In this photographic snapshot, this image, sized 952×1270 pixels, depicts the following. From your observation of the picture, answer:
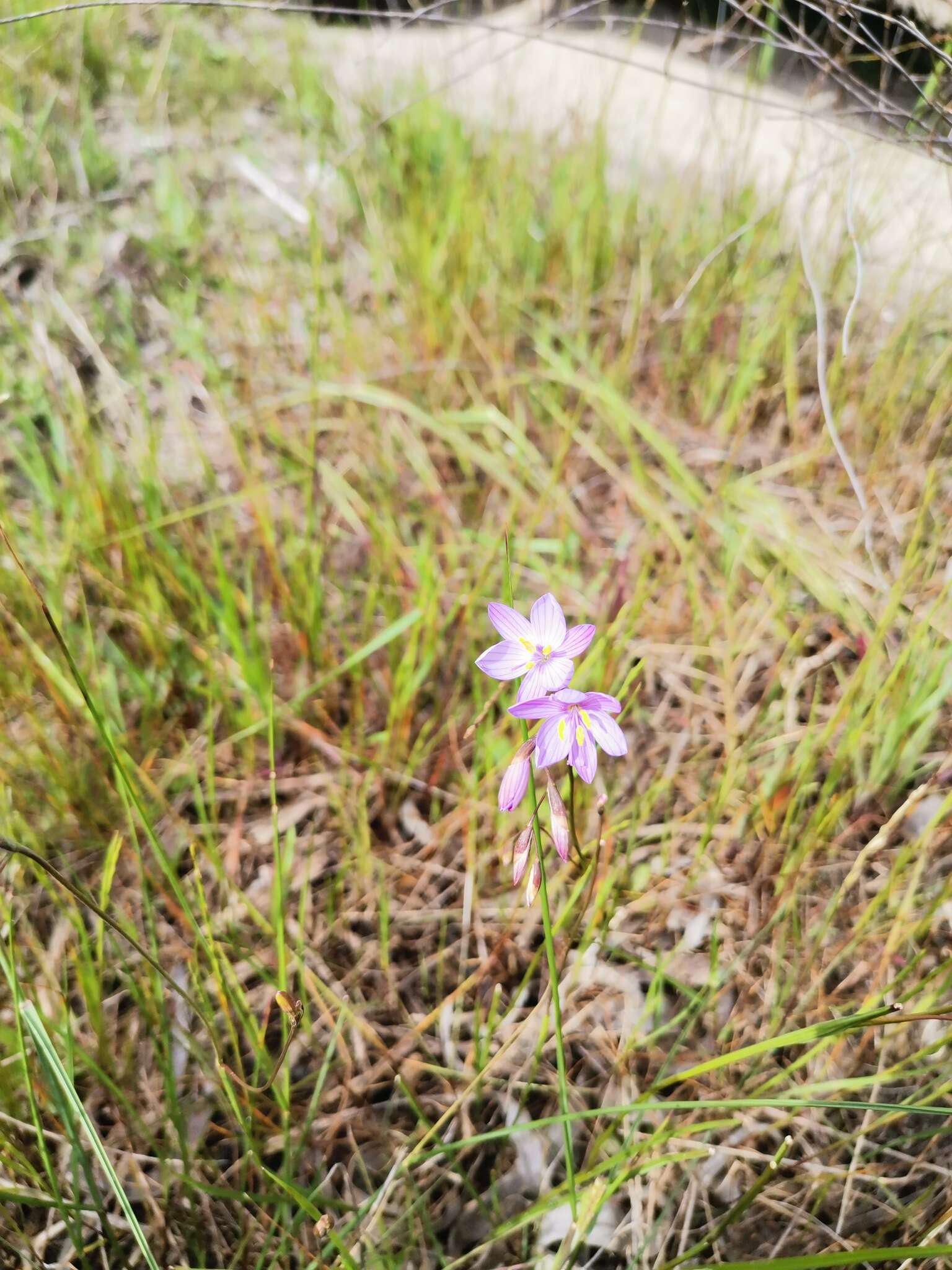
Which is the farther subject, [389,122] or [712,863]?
[389,122]

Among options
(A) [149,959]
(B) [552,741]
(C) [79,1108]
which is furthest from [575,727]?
(C) [79,1108]

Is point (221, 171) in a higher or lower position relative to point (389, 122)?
lower

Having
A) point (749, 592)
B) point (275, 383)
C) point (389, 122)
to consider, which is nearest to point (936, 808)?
point (749, 592)

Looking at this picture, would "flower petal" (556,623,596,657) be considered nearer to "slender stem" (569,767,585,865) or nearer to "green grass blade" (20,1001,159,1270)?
"slender stem" (569,767,585,865)

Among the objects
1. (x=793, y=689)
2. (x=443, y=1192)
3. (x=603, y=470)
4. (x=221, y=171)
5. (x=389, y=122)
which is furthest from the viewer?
(x=221, y=171)

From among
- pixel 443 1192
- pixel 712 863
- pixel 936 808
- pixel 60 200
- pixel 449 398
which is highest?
pixel 60 200

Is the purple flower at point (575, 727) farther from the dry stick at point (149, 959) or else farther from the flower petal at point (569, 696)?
the dry stick at point (149, 959)

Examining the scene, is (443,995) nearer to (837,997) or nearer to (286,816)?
(286,816)

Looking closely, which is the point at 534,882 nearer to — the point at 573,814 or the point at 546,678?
the point at 573,814
